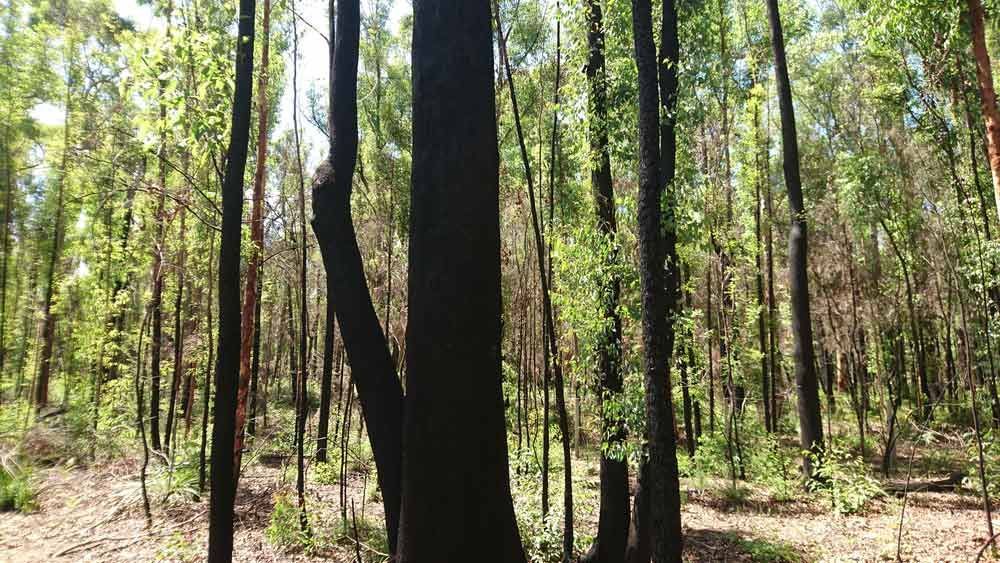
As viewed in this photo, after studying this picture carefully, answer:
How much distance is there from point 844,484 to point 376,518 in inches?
326

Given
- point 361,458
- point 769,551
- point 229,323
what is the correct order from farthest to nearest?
point 361,458
point 769,551
point 229,323

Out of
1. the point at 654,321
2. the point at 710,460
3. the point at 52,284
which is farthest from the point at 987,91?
the point at 52,284

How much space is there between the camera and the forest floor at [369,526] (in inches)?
267

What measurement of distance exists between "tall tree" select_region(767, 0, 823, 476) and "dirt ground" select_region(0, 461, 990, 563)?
137 cm

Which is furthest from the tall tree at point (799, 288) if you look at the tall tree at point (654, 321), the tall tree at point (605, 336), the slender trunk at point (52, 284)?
the slender trunk at point (52, 284)

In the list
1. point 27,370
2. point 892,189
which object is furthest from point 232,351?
point 27,370

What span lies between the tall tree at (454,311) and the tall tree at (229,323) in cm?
216

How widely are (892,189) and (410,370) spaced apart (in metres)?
12.6

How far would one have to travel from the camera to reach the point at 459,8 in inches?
105

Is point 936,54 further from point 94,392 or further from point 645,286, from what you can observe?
point 94,392

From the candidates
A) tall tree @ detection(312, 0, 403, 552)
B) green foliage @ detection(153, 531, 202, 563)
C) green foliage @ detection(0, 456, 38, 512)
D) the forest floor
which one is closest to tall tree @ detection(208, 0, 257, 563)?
tall tree @ detection(312, 0, 403, 552)

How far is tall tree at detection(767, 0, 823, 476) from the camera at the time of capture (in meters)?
9.89

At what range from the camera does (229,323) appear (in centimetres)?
397

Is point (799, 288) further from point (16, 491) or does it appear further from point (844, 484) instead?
point (16, 491)
